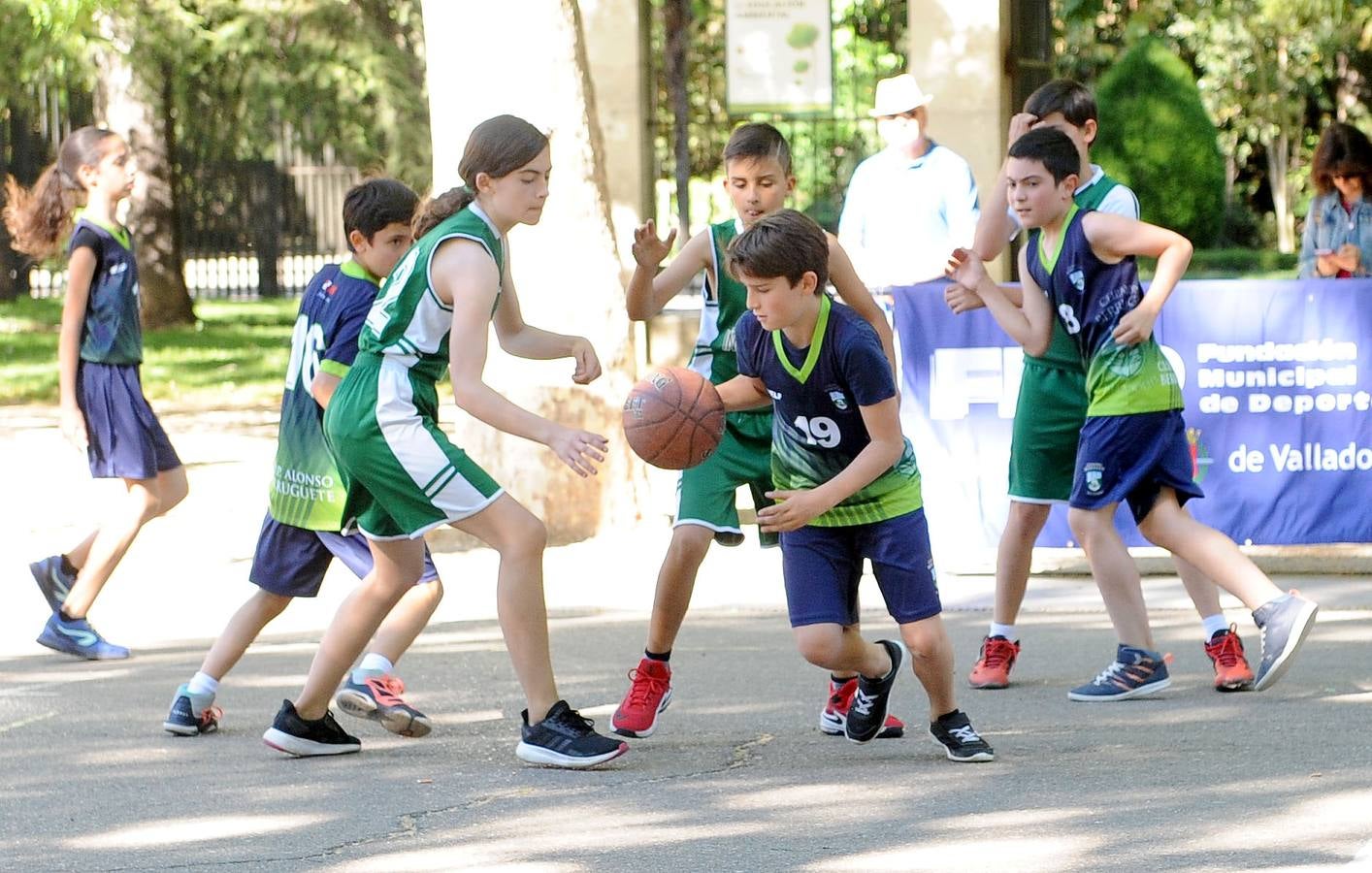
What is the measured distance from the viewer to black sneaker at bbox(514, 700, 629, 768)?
5656 millimetres

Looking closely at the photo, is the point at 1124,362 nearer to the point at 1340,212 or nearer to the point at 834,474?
the point at 834,474

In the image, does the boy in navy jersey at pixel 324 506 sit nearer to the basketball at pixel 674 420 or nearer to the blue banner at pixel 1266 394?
→ the basketball at pixel 674 420

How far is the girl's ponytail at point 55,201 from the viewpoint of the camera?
7.75 metres

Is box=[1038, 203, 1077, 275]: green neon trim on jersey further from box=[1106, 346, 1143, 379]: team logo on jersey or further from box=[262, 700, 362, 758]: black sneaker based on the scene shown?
box=[262, 700, 362, 758]: black sneaker

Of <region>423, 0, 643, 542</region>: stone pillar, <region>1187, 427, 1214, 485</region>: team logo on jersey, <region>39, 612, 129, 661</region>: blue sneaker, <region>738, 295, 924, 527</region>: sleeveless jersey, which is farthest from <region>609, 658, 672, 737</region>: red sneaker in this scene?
<region>423, 0, 643, 542</region>: stone pillar

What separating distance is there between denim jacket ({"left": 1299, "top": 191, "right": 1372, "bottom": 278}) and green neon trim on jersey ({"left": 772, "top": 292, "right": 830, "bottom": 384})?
5.10 m

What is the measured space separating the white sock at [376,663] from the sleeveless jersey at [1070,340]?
2.38 metres

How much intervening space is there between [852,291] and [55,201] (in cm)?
362

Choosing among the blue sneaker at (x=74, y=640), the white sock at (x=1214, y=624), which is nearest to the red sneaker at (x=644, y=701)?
the white sock at (x=1214, y=624)

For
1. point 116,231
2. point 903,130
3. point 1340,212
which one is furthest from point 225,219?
point 116,231

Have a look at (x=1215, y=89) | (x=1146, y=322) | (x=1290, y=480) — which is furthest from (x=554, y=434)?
(x=1215, y=89)

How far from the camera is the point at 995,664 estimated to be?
6906 mm

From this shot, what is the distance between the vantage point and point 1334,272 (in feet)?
31.8

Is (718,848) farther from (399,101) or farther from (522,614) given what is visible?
(399,101)
